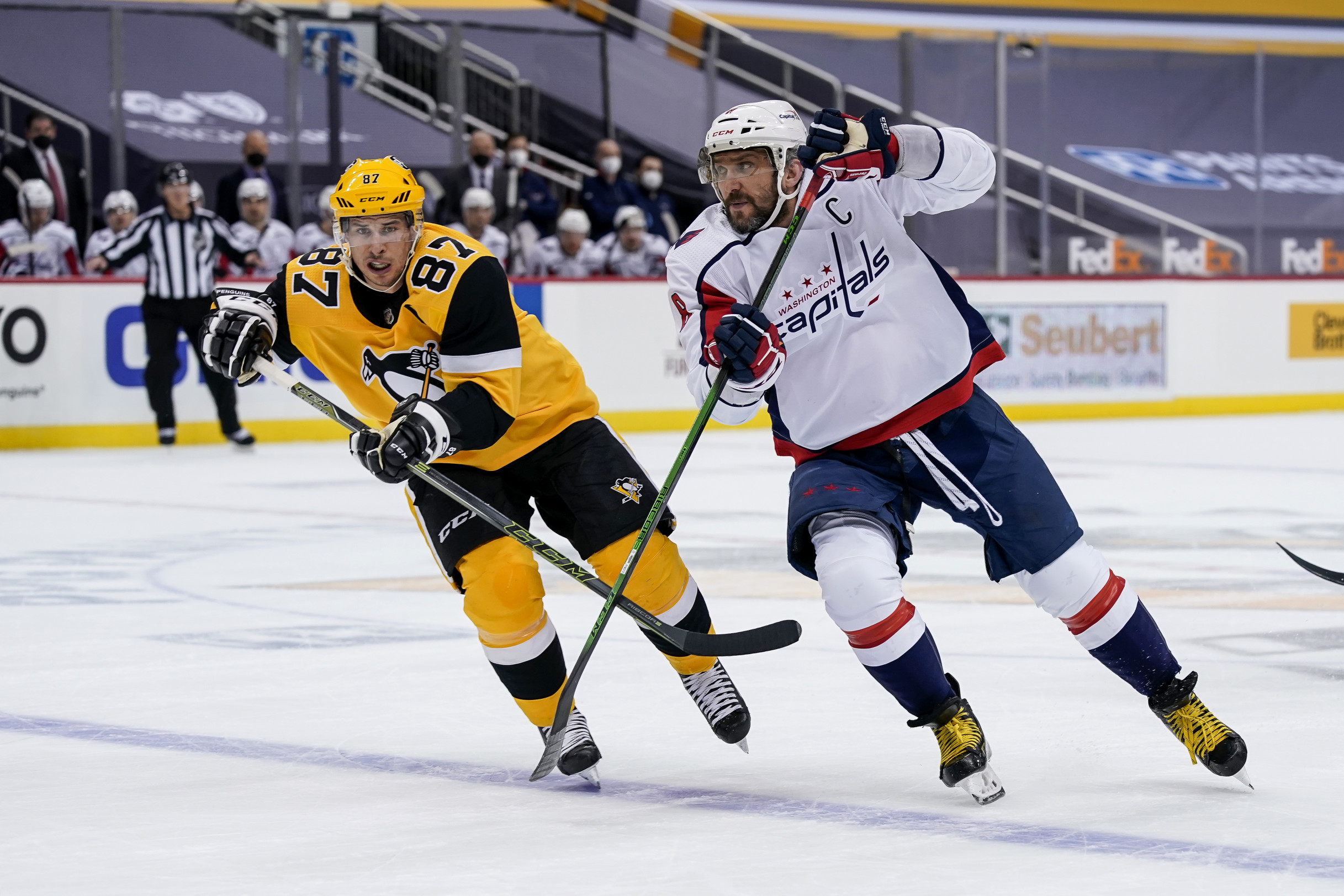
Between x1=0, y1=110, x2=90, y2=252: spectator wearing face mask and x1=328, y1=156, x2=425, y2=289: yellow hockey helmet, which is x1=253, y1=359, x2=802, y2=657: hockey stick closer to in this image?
x1=328, y1=156, x2=425, y2=289: yellow hockey helmet

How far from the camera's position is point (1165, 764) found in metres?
2.92

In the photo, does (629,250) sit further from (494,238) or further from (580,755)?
(580,755)

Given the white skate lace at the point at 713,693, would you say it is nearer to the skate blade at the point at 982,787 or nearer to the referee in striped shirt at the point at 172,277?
the skate blade at the point at 982,787

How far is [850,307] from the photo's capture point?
2928 millimetres

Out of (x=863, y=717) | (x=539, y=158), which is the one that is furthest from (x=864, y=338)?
(x=539, y=158)

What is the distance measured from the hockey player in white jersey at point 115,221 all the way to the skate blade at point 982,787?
320 inches

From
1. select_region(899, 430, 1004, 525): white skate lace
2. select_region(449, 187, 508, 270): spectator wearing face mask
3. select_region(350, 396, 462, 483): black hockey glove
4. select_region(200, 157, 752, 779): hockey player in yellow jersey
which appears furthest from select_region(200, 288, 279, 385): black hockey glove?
select_region(449, 187, 508, 270): spectator wearing face mask

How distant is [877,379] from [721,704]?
601mm

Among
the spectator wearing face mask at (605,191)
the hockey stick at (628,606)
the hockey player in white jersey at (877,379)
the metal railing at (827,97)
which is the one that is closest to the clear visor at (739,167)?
the hockey player in white jersey at (877,379)

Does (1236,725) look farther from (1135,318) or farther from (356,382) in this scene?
(1135,318)

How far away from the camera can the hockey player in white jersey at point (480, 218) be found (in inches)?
415

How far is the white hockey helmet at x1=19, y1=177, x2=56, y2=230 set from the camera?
10.1m

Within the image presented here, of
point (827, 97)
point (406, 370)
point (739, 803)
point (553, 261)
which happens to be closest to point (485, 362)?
point (406, 370)

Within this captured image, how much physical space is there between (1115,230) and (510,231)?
3930 millimetres
